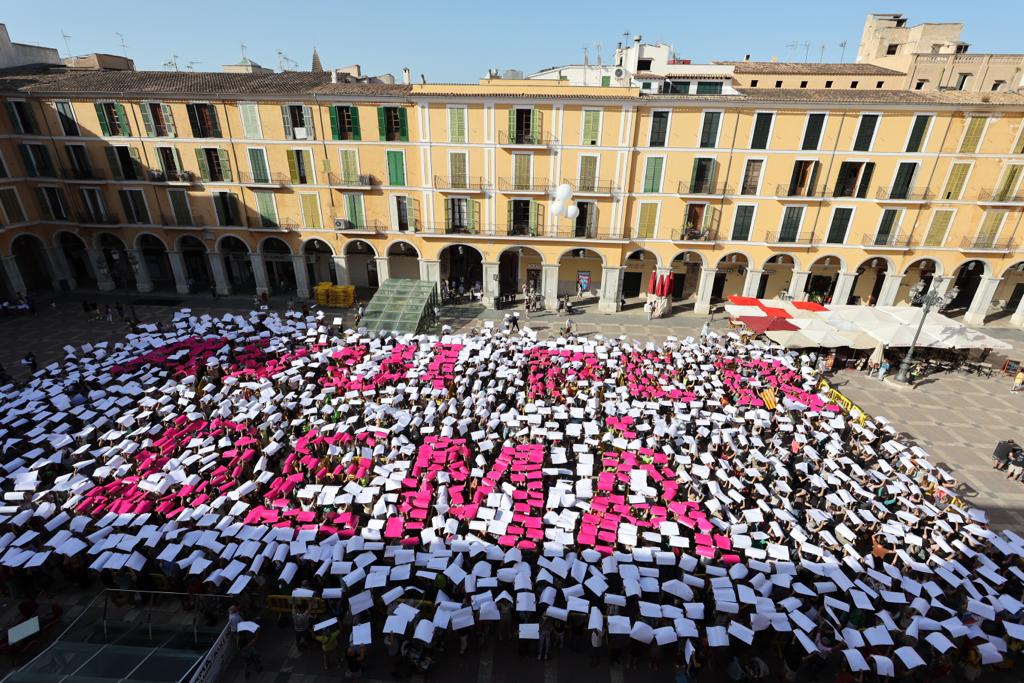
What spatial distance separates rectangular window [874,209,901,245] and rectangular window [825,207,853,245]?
203 cm

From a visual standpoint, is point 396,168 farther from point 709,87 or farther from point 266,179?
point 709,87

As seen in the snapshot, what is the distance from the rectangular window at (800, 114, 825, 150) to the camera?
32.0 m

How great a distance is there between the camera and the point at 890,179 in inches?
1296

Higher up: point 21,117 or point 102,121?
point 21,117

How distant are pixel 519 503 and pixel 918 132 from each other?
117 ft

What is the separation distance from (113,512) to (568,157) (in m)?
30.6

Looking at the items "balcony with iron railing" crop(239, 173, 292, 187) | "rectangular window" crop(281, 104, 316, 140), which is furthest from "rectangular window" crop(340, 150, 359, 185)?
"balcony with iron railing" crop(239, 173, 292, 187)

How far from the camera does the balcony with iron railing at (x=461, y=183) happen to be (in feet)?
114

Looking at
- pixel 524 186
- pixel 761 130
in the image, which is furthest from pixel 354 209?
pixel 761 130

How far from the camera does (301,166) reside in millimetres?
35688

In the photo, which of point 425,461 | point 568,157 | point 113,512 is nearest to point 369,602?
point 425,461

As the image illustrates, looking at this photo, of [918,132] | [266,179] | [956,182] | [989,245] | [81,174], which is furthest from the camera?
→ [81,174]

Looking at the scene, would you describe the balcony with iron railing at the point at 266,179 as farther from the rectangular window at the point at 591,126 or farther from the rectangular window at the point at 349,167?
the rectangular window at the point at 591,126

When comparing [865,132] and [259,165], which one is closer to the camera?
[865,132]
